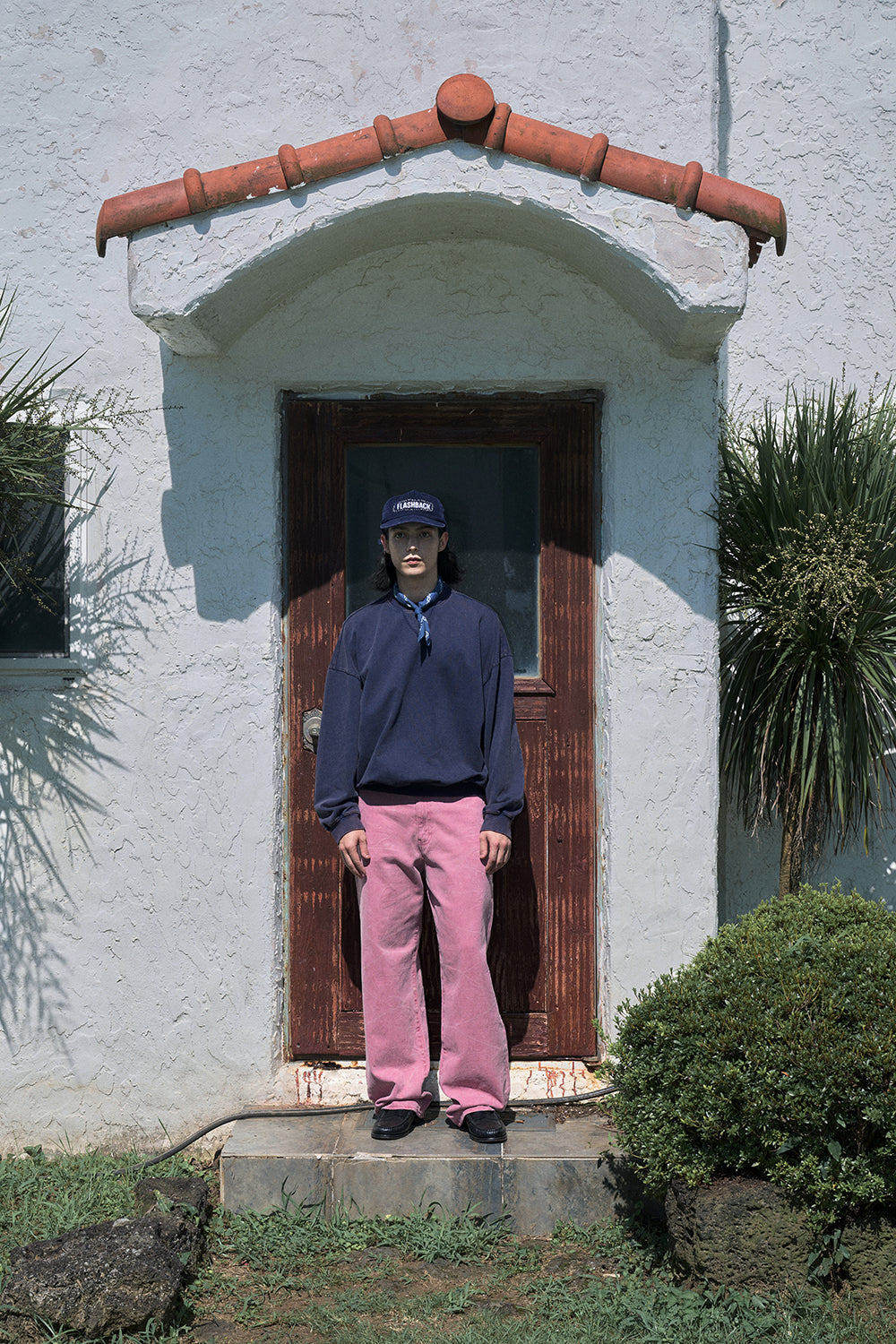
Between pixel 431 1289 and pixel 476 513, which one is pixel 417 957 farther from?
pixel 476 513

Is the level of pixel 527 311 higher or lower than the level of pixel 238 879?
higher

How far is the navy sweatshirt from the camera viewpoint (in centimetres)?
371

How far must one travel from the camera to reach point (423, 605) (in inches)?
149

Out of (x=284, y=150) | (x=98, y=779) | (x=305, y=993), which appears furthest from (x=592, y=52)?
(x=305, y=993)

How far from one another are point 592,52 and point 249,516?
2026 millimetres

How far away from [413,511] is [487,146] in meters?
1.13

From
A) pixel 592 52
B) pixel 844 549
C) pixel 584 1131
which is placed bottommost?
pixel 584 1131

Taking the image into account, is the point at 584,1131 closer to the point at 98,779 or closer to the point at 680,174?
the point at 98,779

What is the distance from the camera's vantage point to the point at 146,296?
3467 millimetres

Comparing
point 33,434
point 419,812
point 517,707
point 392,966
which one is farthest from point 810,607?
point 33,434

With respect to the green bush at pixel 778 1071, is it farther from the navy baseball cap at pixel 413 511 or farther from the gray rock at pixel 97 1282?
the navy baseball cap at pixel 413 511

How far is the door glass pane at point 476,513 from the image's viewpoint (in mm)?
4160

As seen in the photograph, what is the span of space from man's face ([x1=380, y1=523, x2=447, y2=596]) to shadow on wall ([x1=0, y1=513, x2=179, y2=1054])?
0.92 metres

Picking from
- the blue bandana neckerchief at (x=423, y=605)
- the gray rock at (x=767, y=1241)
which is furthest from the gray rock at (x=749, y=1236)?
the blue bandana neckerchief at (x=423, y=605)
